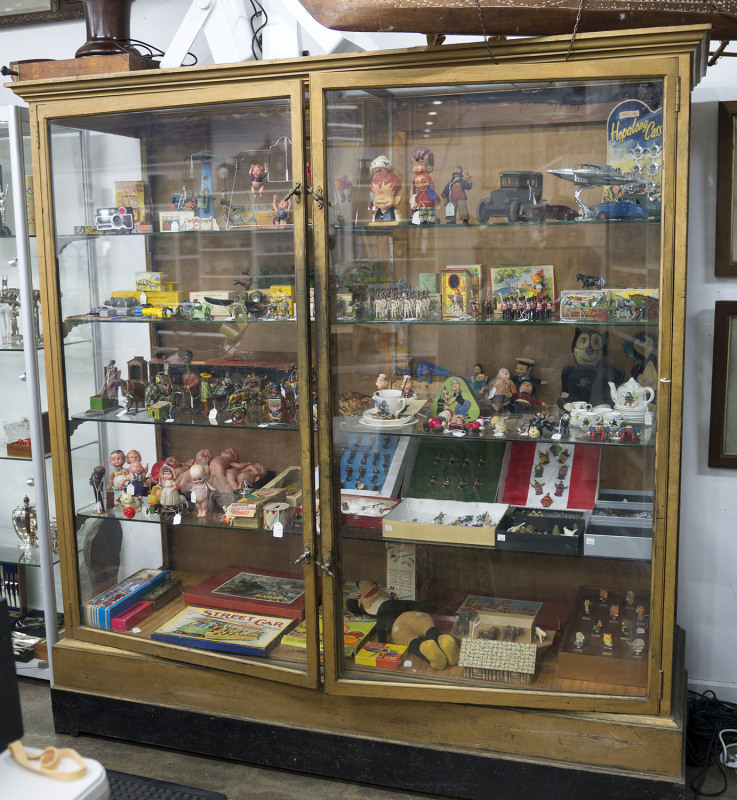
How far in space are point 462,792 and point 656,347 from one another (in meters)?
1.37

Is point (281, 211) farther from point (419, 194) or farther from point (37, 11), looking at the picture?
point (37, 11)

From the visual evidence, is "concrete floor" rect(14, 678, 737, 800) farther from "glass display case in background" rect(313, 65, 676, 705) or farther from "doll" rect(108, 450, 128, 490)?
"doll" rect(108, 450, 128, 490)

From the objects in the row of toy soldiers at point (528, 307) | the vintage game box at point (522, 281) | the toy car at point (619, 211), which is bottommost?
the row of toy soldiers at point (528, 307)

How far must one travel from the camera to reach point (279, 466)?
9.08ft

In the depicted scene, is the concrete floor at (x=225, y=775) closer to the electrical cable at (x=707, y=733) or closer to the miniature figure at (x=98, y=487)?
the electrical cable at (x=707, y=733)

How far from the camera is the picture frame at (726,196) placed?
2447 mm

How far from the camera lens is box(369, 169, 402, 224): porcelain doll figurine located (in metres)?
2.32

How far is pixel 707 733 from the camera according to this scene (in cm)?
254

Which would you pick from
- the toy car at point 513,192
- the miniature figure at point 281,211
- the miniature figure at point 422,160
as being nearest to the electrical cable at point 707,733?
the toy car at point 513,192

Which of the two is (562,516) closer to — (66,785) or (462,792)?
(462,792)

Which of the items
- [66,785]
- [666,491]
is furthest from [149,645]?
[666,491]

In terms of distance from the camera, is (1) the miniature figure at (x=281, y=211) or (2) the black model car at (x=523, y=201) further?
(1) the miniature figure at (x=281, y=211)

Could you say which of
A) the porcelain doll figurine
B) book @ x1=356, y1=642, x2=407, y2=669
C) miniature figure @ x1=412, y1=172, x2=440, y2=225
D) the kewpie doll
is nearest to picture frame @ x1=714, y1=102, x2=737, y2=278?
the kewpie doll

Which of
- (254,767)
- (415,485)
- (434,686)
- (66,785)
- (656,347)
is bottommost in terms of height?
(254,767)
